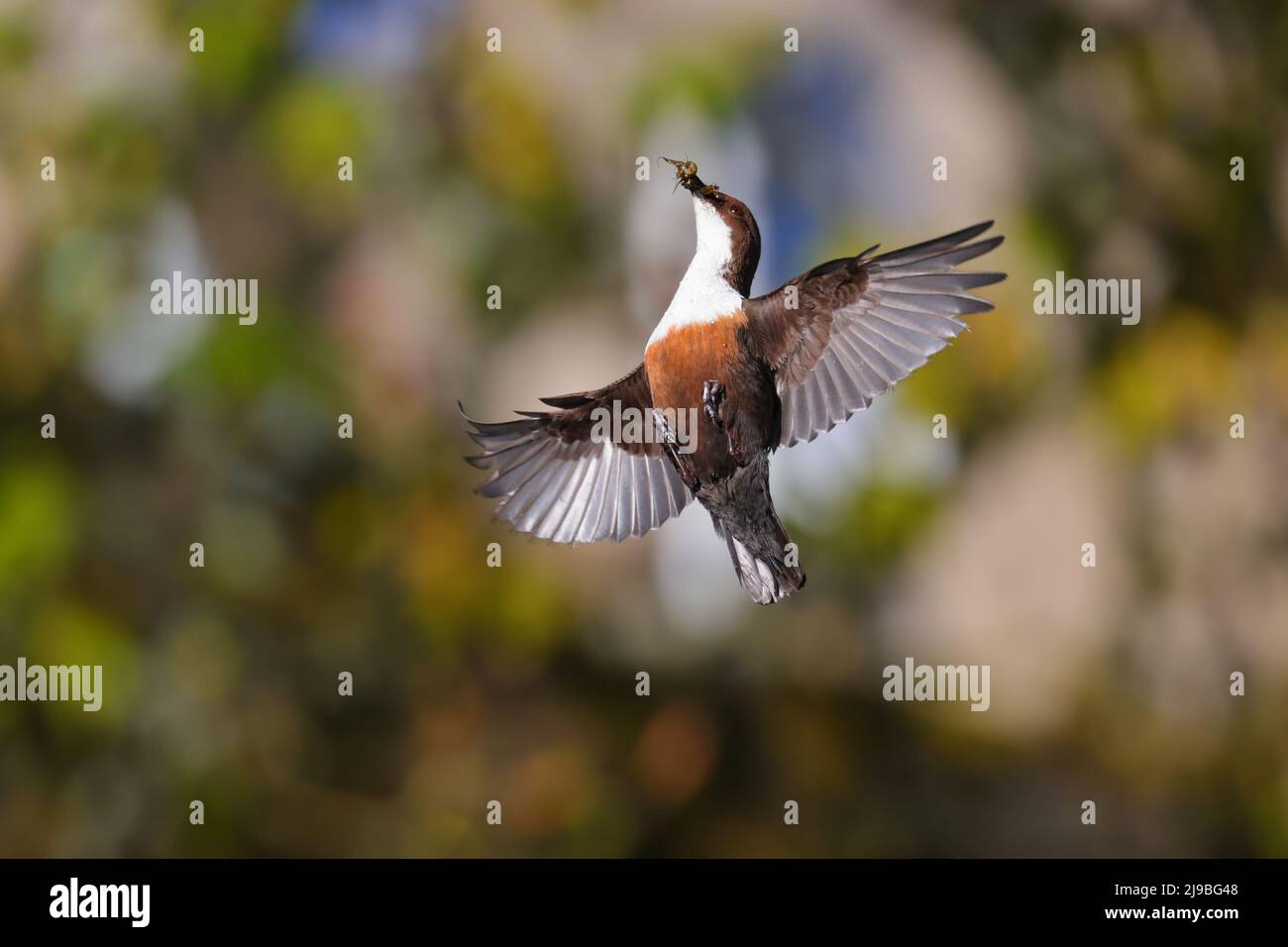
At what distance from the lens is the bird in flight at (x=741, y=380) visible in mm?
878

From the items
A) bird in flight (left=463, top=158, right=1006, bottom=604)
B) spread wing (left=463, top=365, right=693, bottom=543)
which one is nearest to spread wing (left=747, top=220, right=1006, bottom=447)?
bird in flight (left=463, top=158, right=1006, bottom=604)

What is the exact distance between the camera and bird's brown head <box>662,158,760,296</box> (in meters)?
0.91

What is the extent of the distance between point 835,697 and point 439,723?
1.05 m

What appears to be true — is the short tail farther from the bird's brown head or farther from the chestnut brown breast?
the bird's brown head

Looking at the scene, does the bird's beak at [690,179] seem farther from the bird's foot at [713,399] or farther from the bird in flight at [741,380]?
the bird's foot at [713,399]

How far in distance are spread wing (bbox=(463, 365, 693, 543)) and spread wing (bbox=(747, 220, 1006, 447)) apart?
0.37 ft

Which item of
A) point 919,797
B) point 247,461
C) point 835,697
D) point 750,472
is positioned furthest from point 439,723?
point 750,472

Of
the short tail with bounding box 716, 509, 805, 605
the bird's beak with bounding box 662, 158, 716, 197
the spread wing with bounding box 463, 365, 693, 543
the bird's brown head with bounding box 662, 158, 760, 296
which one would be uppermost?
the bird's beak with bounding box 662, 158, 716, 197

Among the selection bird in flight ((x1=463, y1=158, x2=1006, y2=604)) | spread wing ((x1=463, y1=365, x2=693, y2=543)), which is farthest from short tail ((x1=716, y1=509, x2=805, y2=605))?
spread wing ((x1=463, y1=365, x2=693, y2=543))

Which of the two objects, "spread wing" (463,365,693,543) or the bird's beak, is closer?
the bird's beak

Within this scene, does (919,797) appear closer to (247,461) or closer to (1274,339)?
(1274,339)

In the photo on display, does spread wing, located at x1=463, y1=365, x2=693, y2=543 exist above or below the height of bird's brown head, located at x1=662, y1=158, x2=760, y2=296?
below

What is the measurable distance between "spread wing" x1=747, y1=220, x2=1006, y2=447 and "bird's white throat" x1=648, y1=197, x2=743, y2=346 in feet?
0.13

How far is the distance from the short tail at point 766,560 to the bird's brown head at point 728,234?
185mm
